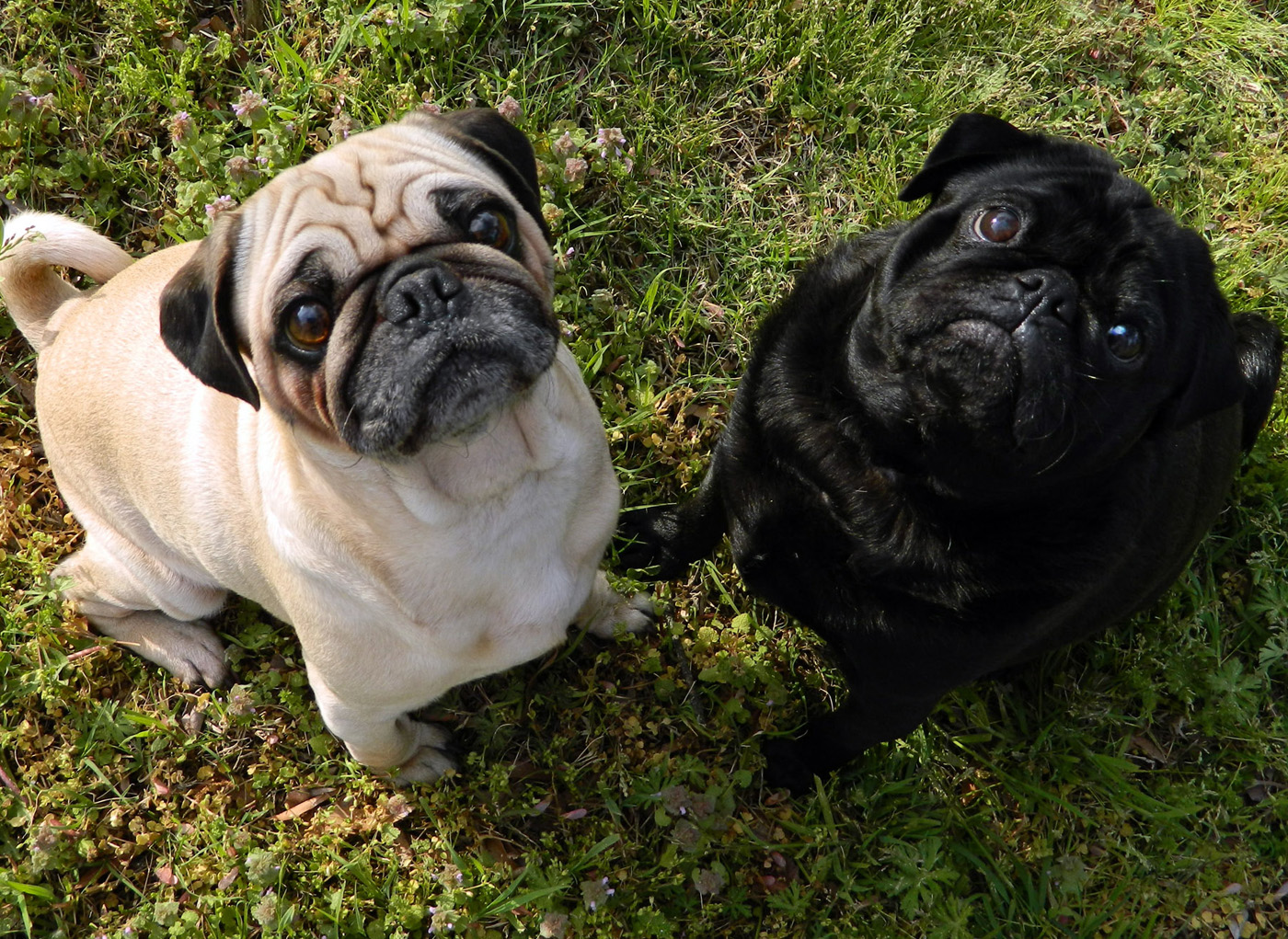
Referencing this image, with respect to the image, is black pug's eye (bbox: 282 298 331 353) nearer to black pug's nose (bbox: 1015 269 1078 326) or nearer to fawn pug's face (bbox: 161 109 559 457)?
fawn pug's face (bbox: 161 109 559 457)

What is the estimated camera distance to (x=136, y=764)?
169 inches

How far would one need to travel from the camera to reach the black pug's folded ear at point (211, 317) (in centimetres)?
275

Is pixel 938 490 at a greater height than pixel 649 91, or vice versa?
pixel 649 91

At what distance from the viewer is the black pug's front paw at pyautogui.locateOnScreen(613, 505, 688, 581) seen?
4.54 m

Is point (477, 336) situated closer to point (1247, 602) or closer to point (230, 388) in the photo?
point (230, 388)

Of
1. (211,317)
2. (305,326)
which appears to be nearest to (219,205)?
(211,317)

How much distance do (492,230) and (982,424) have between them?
156 cm

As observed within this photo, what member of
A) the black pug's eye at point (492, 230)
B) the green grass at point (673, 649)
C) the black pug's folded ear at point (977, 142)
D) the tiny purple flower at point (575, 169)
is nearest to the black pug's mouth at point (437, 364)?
the black pug's eye at point (492, 230)

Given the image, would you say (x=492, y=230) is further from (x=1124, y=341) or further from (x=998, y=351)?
(x=1124, y=341)

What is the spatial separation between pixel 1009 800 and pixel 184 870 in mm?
3623

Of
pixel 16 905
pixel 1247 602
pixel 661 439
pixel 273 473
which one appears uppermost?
pixel 273 473

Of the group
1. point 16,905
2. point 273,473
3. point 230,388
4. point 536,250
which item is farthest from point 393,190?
point 16,905

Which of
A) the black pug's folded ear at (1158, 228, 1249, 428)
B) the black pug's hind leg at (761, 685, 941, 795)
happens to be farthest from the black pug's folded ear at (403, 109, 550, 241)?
the black pug's hind leg at (761, 685, 941, 795)

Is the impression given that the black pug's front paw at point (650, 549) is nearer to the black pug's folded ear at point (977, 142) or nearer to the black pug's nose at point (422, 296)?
the black pug's folded ear at point (977, 142)
